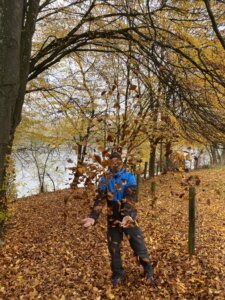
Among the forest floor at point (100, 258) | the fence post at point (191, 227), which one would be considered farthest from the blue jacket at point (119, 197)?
the fence post at point (191, 227)

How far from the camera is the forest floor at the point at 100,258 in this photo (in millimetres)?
4230

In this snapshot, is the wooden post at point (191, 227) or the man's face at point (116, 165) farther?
the wooden post at point (191, 227)

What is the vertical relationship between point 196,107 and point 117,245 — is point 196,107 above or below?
above

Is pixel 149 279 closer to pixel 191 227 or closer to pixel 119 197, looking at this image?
pixel 119 197

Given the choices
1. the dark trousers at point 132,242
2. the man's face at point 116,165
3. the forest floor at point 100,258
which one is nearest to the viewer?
the man's face at point 116,165

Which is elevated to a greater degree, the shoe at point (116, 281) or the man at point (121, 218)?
the man at point (121, 218)

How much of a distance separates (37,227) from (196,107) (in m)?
5.75

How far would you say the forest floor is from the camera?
13.9 feet

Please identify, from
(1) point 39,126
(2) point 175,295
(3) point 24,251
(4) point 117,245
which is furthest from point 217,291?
(1) point 39,126

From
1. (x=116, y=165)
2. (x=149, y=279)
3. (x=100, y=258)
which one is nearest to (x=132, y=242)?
(x=149, y=279)

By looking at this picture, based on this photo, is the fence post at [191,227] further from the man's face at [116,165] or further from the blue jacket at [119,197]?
the man's face at [116,165]

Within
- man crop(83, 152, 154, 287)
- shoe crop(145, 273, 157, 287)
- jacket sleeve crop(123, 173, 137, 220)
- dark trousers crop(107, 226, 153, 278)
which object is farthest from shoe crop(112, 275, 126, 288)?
jacket sleeve crop(123, 173, 137, 220)

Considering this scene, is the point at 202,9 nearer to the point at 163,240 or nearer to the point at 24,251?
the point at 163,240

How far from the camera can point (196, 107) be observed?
4.09m
